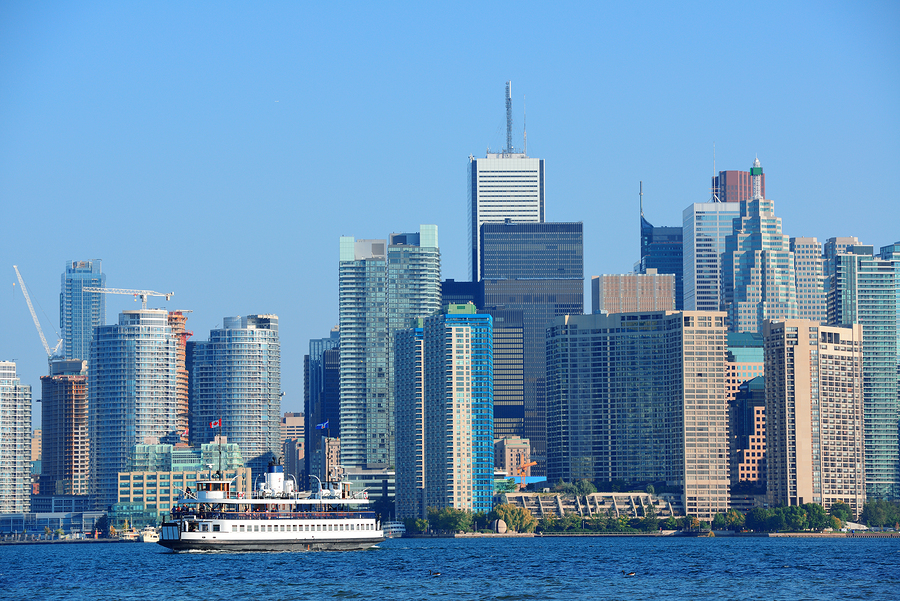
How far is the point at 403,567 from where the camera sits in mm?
195000

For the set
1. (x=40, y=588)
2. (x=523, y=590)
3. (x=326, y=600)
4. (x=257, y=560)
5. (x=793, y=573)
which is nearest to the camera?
(x=326, y=600)

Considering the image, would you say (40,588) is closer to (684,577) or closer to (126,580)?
(126,580)

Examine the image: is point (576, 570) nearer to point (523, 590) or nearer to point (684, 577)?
point (684, 577)

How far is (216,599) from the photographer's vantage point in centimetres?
14212

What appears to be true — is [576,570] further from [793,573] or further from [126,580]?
[126,580]

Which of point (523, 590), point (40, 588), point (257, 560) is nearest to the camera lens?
point (523, 590)

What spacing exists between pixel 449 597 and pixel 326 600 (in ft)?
40.3

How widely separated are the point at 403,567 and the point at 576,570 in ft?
75.8

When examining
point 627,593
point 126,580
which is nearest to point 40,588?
point 126,580

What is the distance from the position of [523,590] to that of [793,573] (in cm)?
4413

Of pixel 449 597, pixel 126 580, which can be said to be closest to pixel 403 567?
pixel 126 580

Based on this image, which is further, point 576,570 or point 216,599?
point 576,570

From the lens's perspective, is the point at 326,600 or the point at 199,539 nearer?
the point at 326,600

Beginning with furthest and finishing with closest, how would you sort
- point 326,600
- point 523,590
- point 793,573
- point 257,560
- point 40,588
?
1. point 257,560
2. point 793,573
3. point 40,588
4. point 523,590
5. point 326,600
